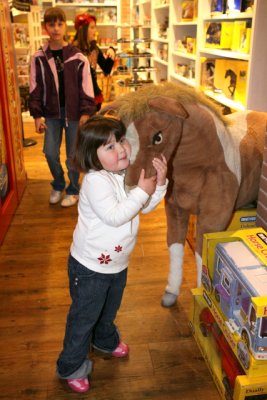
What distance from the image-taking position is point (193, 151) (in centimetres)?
151

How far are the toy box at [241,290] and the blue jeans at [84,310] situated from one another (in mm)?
319

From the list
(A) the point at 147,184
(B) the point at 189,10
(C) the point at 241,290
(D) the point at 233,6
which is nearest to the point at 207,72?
(D) the point at 233,6

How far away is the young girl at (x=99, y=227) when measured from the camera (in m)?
1.20

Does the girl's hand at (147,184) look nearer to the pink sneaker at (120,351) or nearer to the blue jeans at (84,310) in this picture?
the blue jeans at (84,310)

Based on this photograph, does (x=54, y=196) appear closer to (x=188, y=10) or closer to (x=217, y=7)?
(x=217, y=7)

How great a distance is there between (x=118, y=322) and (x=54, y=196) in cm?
156

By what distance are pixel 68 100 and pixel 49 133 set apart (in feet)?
0.96

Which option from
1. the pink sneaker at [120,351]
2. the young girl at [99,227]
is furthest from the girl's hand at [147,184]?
the pink sneaker at [120,351]

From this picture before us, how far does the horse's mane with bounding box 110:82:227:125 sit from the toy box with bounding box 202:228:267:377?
488mm

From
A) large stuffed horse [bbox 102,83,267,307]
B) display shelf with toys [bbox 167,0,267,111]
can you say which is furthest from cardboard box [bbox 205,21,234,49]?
large stuffed horse [bbox 102,83,267,307]

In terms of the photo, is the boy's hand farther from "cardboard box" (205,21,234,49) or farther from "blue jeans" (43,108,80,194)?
"cardboard box" (205,21,234,49)

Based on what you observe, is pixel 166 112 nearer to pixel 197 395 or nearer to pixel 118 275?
pixel 118 275

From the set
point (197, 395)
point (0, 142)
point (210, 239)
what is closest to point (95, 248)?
point (210, 239)

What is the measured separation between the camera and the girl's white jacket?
119 centimetres
